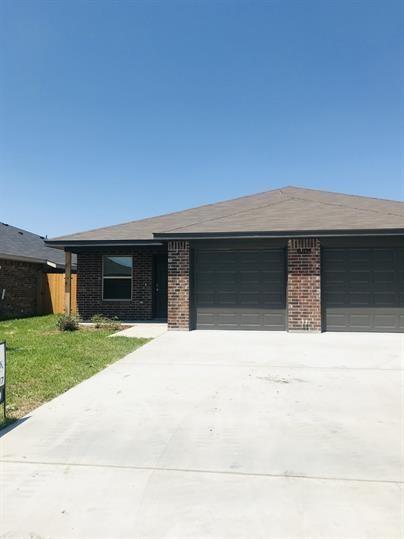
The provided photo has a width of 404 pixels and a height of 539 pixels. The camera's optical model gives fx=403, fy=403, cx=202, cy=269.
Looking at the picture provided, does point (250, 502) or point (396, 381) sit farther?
point (396, 381)

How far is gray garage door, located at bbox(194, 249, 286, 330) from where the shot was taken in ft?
39.3

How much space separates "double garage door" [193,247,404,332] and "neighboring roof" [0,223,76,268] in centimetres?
895

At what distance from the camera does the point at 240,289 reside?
39.8 feet

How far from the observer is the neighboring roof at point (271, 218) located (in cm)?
1152

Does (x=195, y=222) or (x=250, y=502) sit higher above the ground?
(x=195, y=222)

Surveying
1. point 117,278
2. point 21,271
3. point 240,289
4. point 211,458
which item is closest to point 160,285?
point 117,278

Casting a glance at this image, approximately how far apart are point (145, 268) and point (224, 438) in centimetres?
1091

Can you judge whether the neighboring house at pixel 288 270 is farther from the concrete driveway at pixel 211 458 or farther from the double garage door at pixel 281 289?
the concrete driveway at pixel 211 458

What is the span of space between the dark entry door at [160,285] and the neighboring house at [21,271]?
6185 millimetres

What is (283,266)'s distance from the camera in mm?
11953

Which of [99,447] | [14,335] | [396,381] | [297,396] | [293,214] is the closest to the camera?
[99,447]

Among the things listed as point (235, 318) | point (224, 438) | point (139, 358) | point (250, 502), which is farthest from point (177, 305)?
point (250, 502)

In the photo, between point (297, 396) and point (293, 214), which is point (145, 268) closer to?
point (293, 214)

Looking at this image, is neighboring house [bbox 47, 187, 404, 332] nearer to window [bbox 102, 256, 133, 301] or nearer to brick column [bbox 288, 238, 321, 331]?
brick column [bbox 288, 238, 321, 331]
